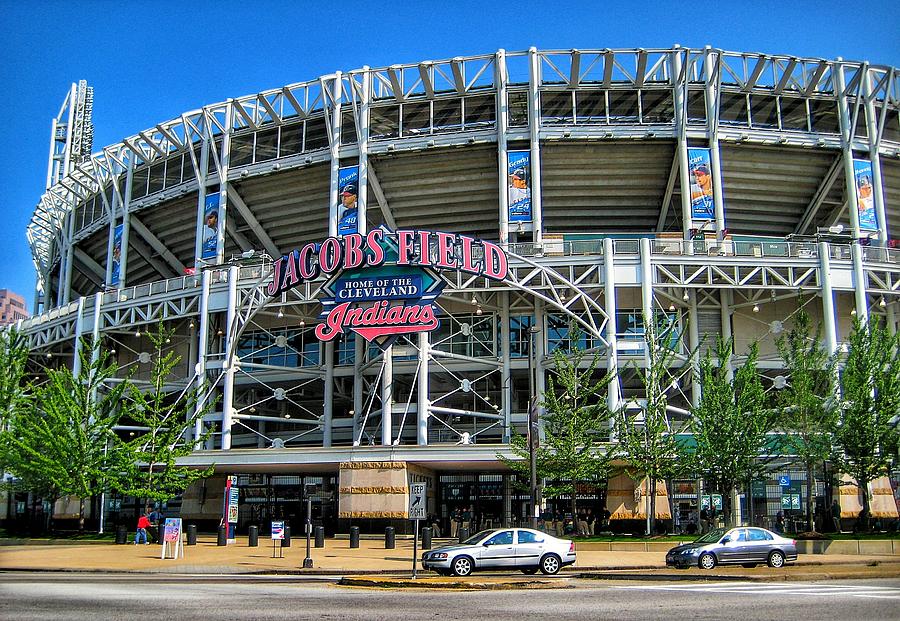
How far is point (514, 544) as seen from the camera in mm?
25734

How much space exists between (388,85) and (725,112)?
1926cm

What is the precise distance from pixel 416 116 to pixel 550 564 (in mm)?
32752

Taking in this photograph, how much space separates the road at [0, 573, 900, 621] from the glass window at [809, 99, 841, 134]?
117 ft

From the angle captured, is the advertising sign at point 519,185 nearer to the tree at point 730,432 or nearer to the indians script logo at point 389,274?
the indians script logo at point 389,274

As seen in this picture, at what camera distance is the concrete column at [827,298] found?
44.2 meters

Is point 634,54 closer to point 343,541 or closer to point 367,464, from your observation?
point 367,464

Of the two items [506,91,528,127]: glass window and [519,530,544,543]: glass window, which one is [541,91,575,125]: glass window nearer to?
[506,91,528,127]: glass window

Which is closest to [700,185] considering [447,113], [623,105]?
[623,105]

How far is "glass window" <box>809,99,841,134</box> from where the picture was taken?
5159 centimetres

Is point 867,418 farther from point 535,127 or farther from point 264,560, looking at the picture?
point 264,560

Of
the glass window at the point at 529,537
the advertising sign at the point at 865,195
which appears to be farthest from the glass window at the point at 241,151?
the glass window at the point at 529,537

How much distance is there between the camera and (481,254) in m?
43.2

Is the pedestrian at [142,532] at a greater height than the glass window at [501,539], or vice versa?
the glass window at [501,539]

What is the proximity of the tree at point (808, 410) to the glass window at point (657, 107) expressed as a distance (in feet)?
52.2
